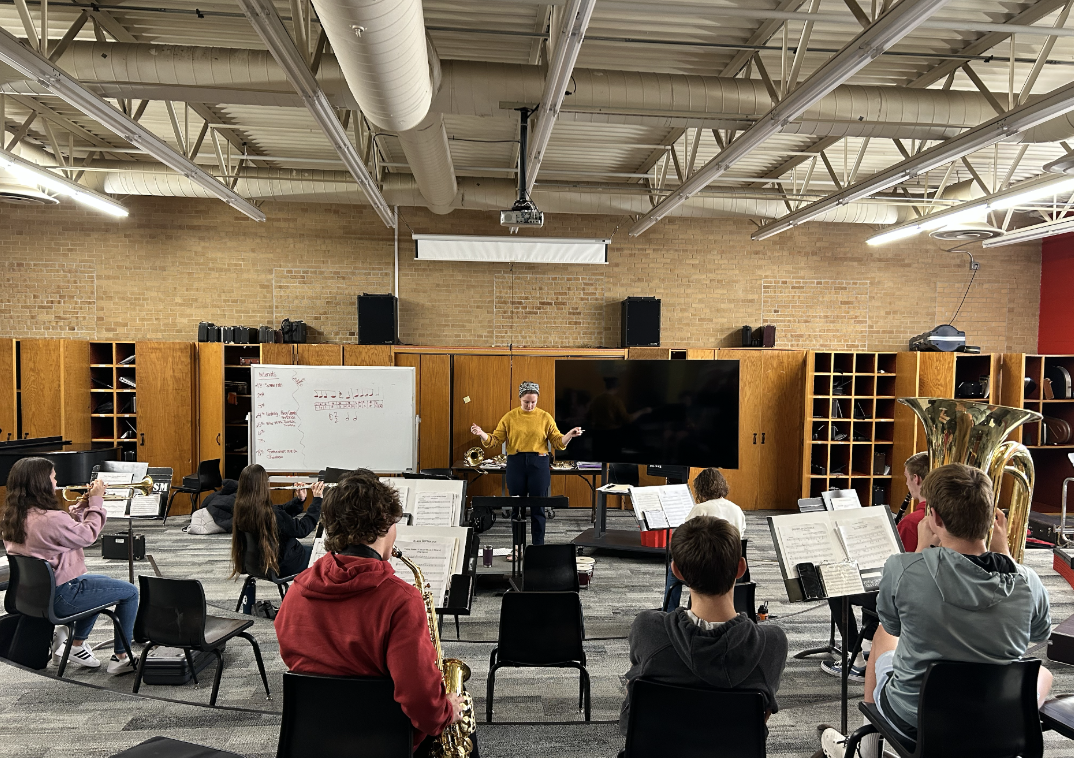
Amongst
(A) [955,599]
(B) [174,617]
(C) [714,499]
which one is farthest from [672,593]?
(B) [174,617]

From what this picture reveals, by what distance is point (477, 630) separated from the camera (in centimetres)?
496

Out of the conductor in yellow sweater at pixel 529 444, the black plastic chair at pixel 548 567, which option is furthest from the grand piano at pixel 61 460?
the black plastic chair at pixel 548 567

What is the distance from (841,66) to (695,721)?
3751 mm

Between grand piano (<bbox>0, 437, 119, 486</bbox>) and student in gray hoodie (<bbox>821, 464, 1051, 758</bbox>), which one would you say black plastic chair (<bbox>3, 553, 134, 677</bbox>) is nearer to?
grand piano (<bbox>0, 437, 119, 486</bbox>)

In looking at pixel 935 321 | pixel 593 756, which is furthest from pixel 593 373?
pixel 935 321

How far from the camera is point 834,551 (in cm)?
320

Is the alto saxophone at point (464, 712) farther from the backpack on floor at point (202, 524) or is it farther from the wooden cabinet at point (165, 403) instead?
the wooden cabinet at point (165, 403)

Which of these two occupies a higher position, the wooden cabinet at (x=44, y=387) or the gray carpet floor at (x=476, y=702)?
the wooden cabinet at (x=44, y=387)

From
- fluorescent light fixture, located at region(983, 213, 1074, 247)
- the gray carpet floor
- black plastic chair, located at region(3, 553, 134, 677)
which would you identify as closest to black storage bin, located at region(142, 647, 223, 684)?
the gray carpet floor

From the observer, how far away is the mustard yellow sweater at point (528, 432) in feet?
22.7

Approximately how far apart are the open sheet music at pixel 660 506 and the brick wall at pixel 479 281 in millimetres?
5196

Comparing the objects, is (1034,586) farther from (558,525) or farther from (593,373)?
(558,525)

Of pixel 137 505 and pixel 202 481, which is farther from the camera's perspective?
pixel 202 481

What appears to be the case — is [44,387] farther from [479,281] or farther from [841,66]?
[841,66]
